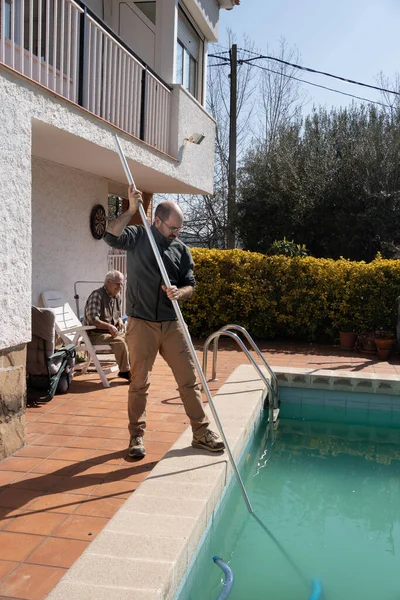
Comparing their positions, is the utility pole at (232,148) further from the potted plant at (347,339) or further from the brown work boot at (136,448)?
the brown work boot at (136,448)

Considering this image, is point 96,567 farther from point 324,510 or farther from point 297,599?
point 324,510

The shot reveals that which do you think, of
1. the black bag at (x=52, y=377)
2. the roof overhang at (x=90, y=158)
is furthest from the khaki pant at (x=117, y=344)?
the roof overhang at (x=90, y=158)

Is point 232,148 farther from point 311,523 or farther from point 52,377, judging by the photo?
point 311,523

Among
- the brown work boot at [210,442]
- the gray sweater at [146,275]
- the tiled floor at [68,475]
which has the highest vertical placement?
the gray sweater at [146,275]

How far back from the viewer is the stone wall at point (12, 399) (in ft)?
14.3

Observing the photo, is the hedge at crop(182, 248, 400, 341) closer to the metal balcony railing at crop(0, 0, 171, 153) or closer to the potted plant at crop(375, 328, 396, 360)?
the potted plant at crop(375, 328, 396, 360)

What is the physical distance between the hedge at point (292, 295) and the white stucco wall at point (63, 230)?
227 centimetres

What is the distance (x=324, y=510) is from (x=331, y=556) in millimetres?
747

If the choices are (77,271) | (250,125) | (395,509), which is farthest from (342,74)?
(395,509)

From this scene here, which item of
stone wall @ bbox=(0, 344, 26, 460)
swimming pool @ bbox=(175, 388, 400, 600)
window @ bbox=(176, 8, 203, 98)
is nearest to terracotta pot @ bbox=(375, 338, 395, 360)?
swimming pool @ bbox=(175, 388, 400, 600)

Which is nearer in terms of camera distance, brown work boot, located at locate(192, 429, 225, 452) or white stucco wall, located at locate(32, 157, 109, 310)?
brown work boot, located at locate(192, 429, 225, 452)

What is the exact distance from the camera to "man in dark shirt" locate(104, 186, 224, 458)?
4.36m

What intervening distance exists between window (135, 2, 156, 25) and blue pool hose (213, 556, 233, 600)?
29.3 feet

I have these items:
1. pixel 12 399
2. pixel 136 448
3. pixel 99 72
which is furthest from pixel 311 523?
pixel 99 72
